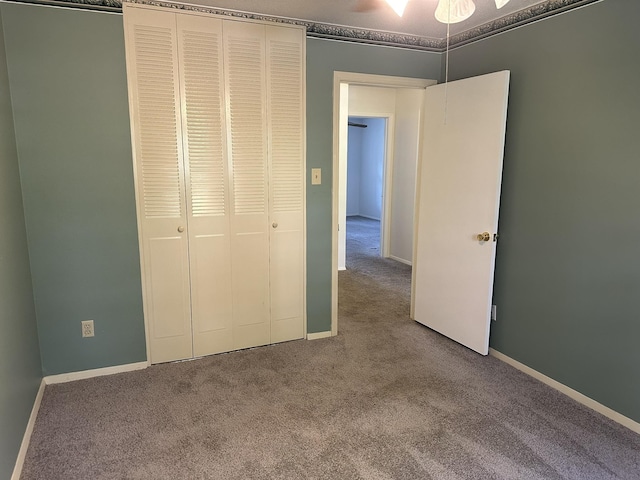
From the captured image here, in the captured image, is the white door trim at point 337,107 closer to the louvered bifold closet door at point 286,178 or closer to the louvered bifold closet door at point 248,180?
the louvered bifold closet door at point 286,178

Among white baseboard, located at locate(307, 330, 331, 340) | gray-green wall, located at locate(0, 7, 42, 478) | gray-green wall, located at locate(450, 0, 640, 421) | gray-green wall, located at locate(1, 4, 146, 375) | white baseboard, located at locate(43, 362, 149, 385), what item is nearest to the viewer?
gray-green wall, located at locate(0, 7, 42, 478)

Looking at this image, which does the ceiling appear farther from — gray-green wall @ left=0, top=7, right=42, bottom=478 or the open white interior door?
gray-green wall @ left=0, top=7, right=42, bottom=478

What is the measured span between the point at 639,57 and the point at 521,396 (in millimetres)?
1993

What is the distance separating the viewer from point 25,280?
2.40 m

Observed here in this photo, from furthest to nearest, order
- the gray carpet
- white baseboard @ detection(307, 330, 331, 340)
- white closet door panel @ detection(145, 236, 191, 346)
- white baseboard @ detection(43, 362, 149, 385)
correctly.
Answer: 1. white baseboard @ detection(307, 330, 331, 340)
2. white closet door panel @ detection(145, 236, 191, 346)
3. white baseboard @ detection(43, 362, 149, 385)
4. the gray carpet

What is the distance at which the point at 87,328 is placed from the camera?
9.00 feet

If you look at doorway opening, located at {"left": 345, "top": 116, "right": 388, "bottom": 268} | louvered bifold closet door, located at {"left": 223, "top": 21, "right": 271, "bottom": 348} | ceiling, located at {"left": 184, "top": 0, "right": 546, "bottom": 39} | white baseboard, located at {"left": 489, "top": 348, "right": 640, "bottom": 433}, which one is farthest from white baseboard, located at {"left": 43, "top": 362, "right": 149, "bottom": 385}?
doorway opening, located at {"left": 345, "top": 116, "right": 388, "bottom": 268}

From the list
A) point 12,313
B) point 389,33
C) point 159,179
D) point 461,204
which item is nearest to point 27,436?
point 12,313

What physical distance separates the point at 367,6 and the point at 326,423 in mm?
2514

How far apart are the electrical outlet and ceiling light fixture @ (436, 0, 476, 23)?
272 cm

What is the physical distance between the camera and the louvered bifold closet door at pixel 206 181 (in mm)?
2729

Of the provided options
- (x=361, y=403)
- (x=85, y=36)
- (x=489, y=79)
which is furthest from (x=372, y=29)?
(x=361, y=403)

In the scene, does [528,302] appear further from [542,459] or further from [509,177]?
[542,459]

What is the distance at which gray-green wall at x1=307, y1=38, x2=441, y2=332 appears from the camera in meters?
3.09
